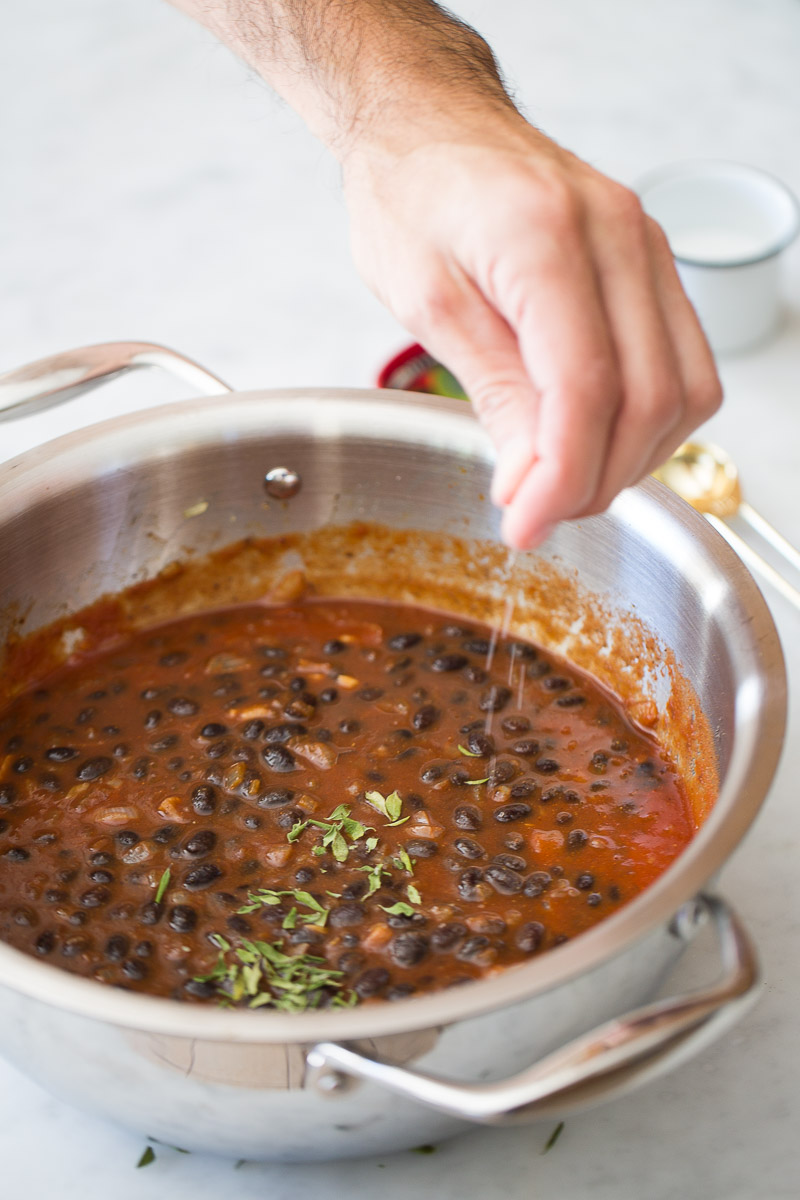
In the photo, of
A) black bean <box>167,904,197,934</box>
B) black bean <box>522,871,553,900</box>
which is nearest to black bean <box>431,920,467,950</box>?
black bean <box>522,871,553,900</box>

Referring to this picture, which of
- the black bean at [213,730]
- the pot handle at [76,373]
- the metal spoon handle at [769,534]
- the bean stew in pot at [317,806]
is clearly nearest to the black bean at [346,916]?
the bean stew in pot at [317,806]

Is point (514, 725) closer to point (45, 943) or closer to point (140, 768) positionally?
point (140, 768)

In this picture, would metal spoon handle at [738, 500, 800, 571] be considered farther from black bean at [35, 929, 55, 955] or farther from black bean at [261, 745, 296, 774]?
black bean at [35, 929, 55, 955]

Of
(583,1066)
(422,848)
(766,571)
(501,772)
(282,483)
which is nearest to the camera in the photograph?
(583,1066)

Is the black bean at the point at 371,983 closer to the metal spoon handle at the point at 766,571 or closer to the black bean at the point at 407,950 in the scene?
the black bean at the point at 407,950

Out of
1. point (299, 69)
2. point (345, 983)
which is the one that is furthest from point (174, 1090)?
point (299, 69)

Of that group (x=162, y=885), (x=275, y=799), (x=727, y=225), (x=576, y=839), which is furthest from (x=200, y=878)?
(x=727, y=225)

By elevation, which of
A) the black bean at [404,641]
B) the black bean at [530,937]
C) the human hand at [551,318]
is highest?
the human hand at [551,318]
